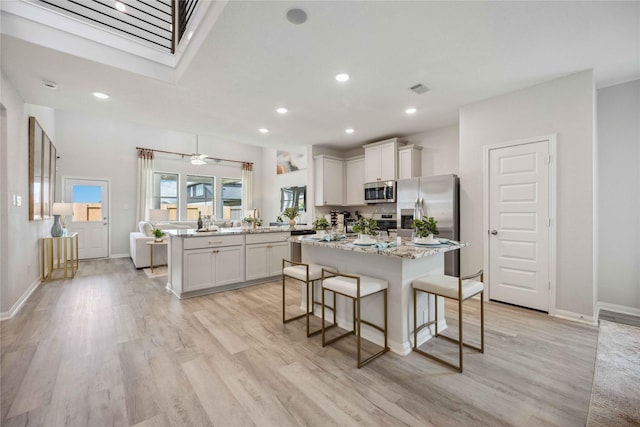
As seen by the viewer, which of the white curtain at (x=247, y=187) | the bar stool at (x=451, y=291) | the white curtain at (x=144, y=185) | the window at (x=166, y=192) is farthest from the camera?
the white curtain at (x=247, y=187)

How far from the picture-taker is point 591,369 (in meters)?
2.06

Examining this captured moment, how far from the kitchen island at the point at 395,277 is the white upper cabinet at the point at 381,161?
2784 mm

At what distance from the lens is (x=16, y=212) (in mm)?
3281

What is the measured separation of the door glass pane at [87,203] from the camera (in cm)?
694

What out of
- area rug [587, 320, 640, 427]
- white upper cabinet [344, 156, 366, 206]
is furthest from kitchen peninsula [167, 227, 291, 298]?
area rug [587, 320, 640, 427]

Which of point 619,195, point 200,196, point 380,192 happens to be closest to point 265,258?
point 380,192

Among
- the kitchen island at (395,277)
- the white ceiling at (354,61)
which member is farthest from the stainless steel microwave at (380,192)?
the kitchen island at (395,277)

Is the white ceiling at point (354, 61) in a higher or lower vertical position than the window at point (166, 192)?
higher

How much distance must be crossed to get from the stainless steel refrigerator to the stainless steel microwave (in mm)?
587

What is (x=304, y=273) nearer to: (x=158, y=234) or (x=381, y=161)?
(x=381, y=161)

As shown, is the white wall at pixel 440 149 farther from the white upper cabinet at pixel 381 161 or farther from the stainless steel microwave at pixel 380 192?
the stainless steel microwave at pixel 380 192

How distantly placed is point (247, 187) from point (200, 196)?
1.53m

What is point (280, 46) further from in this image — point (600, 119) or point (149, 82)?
point (600, 119)

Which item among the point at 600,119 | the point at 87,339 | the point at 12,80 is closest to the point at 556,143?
the point at 600,119
